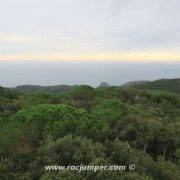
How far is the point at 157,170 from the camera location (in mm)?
17188

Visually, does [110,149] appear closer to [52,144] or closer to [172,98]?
[52,144]

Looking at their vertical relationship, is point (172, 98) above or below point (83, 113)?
below

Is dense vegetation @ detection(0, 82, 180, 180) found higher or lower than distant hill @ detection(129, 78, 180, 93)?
higher

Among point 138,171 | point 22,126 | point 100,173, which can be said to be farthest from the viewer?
point 22,126

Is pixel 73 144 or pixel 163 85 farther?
pixel 163 85

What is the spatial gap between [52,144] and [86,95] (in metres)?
30.2

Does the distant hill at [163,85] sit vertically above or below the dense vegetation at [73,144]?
below

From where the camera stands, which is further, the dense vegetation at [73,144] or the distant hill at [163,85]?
the distant hill at [163,85]

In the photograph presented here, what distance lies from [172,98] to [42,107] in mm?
36254

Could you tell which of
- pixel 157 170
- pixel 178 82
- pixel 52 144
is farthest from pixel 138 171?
pixel 178 82

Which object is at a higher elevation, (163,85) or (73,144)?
(73,144)

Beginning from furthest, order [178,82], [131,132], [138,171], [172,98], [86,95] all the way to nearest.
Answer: [178,82] → [172,98] → [86,95] → [131,132] → [138,171]

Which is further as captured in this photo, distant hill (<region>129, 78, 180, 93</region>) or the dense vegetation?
distant hill (<region>129, 78, 180, 93</region>)

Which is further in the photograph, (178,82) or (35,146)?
(178,82)
